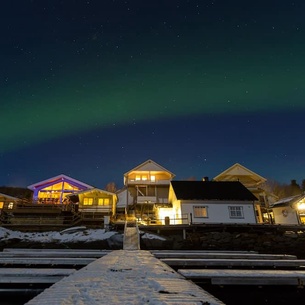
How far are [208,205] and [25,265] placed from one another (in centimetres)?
2298

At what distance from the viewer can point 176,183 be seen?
33875 mm

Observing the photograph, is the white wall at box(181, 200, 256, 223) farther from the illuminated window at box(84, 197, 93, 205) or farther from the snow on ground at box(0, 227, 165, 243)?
the illuminated window at box(84, 197, 93, 205)

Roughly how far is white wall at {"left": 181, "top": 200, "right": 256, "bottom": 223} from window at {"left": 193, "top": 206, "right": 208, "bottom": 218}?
0.37 meters

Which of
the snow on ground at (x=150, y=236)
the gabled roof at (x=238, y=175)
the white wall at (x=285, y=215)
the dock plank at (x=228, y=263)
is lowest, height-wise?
the dock plank at (x=228, y=263)

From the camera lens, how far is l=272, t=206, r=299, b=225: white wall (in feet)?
111

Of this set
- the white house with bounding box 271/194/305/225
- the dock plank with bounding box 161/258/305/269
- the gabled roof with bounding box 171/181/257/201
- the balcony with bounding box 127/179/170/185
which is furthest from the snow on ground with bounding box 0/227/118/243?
the white house with bounding box 271/194/305/225

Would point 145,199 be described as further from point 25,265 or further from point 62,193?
point 25,265

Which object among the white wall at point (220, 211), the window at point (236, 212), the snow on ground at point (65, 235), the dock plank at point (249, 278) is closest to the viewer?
the dock plank at point (249, 278)

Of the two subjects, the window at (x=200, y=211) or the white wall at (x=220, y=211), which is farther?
the window at (x=200, y=211)

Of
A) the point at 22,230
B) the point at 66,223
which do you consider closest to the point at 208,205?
the point at 66,223

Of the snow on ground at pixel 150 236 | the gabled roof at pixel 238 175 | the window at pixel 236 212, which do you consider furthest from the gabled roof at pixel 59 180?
the gabled roof at pixel 238 175

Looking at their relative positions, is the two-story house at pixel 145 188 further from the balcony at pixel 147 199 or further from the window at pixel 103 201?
the window at pixel 103 201

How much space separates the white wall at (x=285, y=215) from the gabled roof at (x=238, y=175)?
6791 mm

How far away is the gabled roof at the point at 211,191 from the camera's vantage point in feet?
93.9
